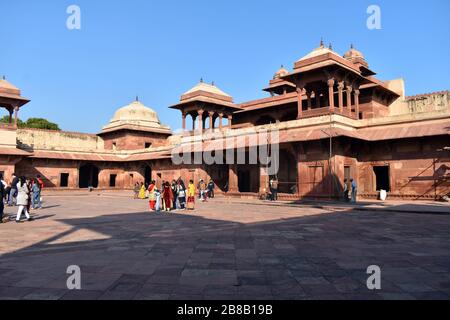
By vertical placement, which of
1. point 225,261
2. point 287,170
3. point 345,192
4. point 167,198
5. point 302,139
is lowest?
point 225,261

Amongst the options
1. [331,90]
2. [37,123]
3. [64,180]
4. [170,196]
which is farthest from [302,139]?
[37,123]

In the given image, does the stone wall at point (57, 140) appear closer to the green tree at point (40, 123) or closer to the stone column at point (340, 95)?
the green tree at point (40, 123)

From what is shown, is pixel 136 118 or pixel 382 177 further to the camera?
pixel 136 118

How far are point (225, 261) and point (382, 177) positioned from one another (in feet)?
60.1

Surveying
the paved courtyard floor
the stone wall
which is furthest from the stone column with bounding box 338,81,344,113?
the stone wall

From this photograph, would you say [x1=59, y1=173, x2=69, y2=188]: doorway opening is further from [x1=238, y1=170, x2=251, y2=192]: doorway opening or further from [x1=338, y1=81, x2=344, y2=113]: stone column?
[x1=338, y1=81, x2=344, y2=113]: stone column

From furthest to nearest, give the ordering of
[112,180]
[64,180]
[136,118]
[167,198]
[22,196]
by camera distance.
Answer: [136,118] < [112,180] < [64,180] < [167,198] < [22,196]

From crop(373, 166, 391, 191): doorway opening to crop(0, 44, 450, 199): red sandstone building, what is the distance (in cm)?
6

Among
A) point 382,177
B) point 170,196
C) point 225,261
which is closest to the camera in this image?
point 225,261

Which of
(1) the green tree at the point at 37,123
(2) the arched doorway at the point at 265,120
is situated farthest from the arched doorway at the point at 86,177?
(1) the green tree at the point at 37,123

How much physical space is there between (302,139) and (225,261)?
14.7 m

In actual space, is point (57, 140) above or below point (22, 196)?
above

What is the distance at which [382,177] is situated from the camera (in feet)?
68.3

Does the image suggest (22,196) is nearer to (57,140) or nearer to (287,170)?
(287,170)
